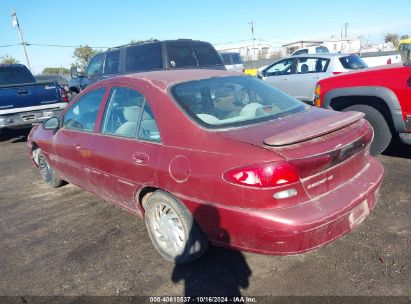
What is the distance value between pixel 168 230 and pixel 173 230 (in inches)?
2.2

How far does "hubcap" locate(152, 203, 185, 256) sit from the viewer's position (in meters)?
3.04

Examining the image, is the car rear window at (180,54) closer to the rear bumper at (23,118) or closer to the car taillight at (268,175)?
the rear bumper at (23,118)

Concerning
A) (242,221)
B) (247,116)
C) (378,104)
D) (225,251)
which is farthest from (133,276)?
(378,104)

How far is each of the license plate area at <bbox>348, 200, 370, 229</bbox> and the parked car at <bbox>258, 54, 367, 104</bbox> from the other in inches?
267

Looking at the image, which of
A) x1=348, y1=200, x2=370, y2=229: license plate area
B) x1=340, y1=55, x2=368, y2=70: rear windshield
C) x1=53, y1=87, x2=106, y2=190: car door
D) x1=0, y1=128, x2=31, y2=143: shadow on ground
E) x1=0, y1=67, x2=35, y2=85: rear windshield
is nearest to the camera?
x1=348, y1=200, x2=370, y2=229: license plate area

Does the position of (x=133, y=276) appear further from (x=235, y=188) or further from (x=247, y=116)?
(x=247, y=116)

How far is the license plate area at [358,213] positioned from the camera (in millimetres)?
2676

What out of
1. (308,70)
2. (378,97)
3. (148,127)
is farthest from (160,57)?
(148,127)

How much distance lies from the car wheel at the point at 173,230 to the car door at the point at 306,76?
278 inches

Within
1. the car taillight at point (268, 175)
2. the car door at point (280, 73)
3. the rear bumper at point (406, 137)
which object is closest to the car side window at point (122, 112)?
the car taillight at point (268, 175)

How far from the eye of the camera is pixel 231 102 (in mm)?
3359

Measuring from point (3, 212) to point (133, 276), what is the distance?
2.55 m

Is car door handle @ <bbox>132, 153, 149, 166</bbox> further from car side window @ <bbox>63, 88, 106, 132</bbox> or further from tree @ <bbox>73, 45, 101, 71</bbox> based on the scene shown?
tree @ <bbox>73, 45, 101, 71</bbox>

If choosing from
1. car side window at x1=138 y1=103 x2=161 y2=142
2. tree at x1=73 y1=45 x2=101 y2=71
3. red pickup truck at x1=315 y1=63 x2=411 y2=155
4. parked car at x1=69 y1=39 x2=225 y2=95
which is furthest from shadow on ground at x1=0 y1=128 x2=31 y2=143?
tree at x1=73 y1=45 x2=101 y2=71
